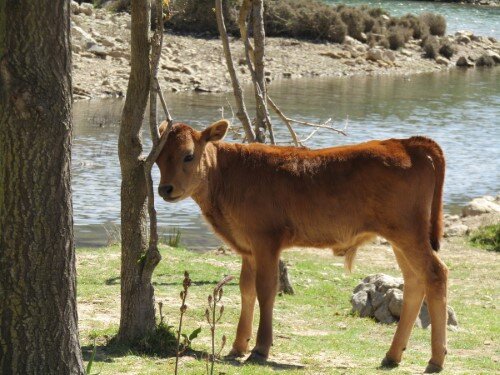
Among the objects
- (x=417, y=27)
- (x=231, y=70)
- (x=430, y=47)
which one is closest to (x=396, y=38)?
(x=430, y=47)

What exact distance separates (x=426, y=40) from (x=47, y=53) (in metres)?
50.0

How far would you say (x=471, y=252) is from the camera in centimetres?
1609

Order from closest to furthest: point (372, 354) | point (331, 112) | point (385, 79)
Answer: point (372, 354) < point (331, 112) < point (385, 79)

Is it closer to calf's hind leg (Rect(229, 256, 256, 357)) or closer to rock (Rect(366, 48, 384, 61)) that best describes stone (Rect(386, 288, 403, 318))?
calf's hind leg (Rect(229, 256, 256, 357))

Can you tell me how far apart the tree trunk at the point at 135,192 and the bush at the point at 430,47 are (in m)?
45.3

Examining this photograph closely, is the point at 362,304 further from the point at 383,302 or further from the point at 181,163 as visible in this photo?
the point at 181,163

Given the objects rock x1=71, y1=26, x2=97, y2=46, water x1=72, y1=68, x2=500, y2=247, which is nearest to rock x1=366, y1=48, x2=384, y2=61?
water x1=72, y1=68, x2=500, y2=247

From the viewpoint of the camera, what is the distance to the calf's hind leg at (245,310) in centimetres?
877

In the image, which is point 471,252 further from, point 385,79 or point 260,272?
point 385,79

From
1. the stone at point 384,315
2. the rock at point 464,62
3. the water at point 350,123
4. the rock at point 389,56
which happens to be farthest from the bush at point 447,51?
the stone at point 384,315

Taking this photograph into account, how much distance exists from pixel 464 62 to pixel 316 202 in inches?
1770

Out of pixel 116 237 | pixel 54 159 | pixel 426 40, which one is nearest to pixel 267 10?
pixel 426 40

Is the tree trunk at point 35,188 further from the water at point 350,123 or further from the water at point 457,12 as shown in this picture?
the water at point 457,12

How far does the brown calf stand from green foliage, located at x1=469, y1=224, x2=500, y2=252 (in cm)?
790
